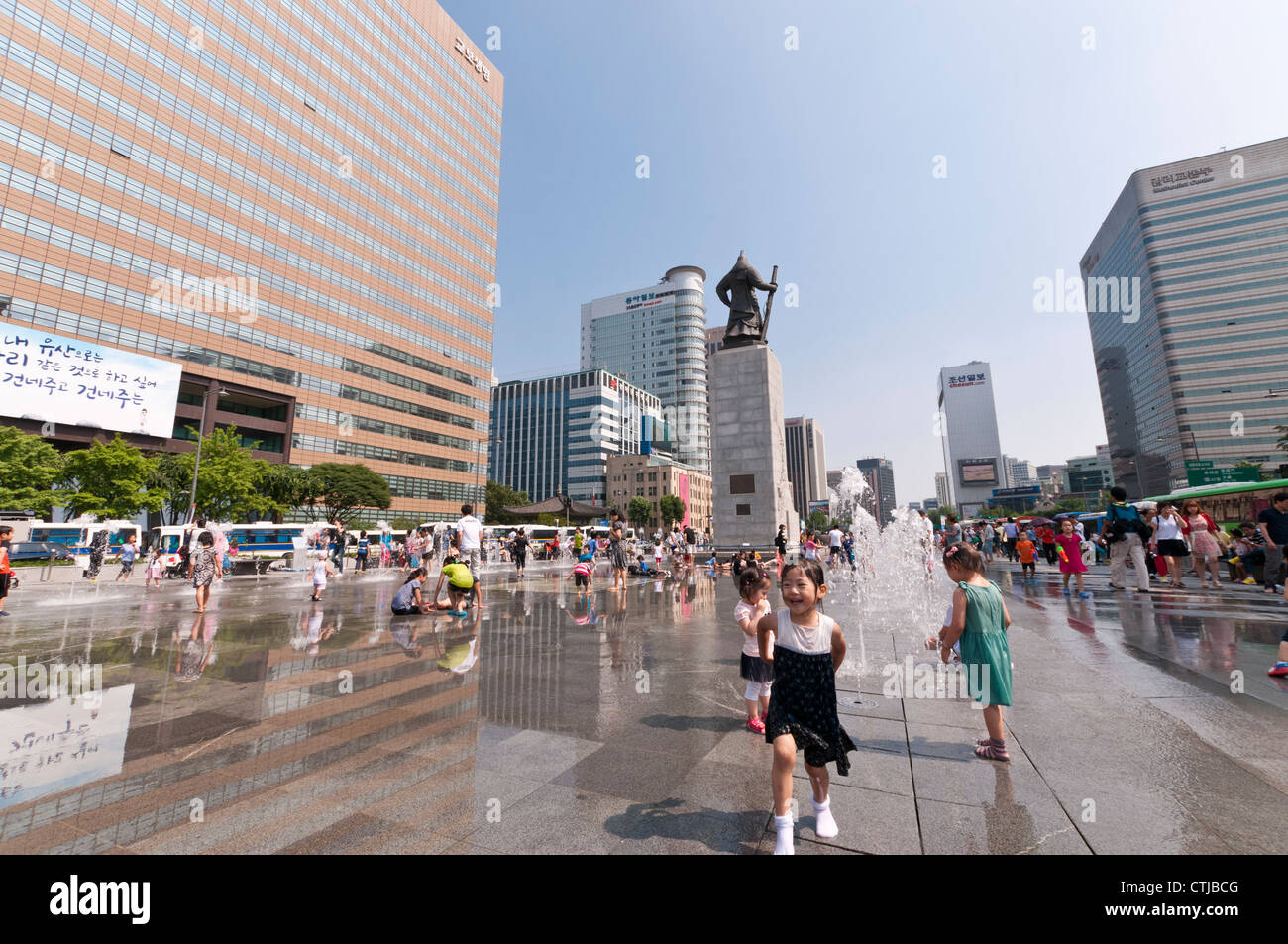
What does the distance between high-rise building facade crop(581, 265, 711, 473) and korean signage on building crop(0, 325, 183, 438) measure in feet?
342

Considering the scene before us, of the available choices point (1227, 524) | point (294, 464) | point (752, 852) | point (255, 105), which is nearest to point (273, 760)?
point (752, 852)

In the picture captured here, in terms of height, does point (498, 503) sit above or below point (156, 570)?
above

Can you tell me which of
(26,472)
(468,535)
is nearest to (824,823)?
(468,535)

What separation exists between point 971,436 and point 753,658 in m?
220

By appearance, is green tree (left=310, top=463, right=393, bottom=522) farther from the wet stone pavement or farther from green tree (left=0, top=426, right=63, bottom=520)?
the wet stone pavement

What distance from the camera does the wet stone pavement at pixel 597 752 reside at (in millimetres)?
2811

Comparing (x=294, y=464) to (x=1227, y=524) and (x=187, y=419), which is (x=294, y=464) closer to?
(x=187, y=419)

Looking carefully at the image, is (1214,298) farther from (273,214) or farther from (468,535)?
(273,214)

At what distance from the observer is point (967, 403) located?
193m

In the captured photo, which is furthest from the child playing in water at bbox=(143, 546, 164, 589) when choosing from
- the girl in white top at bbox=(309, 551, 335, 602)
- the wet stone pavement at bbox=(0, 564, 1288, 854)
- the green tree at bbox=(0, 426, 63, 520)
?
the green tree at bbox=(0, 426, 63, 520)

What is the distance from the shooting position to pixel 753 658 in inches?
176

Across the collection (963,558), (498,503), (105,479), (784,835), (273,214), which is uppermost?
(273,214)

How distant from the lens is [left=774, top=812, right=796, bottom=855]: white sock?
2.55 m

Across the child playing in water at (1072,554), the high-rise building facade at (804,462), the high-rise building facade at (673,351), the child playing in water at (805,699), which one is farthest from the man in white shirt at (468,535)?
the high-rise building facade at (804,462)
